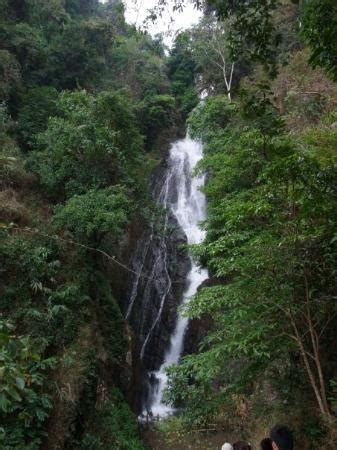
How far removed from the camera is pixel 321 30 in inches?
133

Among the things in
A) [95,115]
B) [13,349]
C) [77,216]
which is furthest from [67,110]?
[13,349]

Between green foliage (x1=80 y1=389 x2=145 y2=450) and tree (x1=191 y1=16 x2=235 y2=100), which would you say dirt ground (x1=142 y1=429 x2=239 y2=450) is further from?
tree (x1=191 y1=16 x2=235 y2=100)

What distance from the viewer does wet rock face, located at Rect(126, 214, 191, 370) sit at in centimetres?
1487

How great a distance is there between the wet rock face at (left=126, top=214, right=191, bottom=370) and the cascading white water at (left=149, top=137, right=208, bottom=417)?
298 millimetres

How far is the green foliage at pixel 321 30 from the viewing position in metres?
3.27

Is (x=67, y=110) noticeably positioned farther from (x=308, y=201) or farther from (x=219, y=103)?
(x=308, y=201)

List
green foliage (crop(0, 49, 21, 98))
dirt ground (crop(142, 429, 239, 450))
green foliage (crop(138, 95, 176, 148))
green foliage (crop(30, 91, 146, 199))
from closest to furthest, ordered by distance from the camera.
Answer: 1. dirt ground (crop(142, 429, 239, 450))
2. green foliage (crop(30, 91, 146, 199))
3. green foliage (crop(0, 49, 21, 98))
4. green foliage (crop(138, 95, 176, 148))

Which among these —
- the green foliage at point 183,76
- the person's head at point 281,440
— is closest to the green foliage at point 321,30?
the person's head at point 281,440

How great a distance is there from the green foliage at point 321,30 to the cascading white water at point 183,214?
8916 millimetres

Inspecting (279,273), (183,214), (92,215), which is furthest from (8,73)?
(279,273)

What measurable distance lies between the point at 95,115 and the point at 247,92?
382 inches

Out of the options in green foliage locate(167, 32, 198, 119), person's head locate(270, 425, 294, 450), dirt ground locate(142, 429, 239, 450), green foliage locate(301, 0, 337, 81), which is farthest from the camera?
green foliage locate(167, 32, 198, 119)

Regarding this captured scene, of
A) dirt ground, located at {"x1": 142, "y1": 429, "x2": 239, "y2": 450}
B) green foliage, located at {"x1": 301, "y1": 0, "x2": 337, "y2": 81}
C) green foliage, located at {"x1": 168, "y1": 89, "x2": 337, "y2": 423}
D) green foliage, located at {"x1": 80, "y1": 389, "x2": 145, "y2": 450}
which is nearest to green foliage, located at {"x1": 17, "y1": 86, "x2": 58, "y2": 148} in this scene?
green foliage, located at {"x1": 80, "y1": 389, "x2": 145, "y2": 450}

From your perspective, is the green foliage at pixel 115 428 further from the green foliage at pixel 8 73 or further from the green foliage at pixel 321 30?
the green foliage at pixel 8 73
